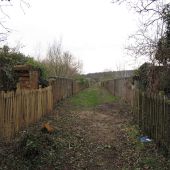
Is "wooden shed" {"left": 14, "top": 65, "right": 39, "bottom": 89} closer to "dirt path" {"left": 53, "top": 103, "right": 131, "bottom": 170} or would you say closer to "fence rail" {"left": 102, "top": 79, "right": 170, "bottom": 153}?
"dirt path" {"left": 53, "top": 103, "right": 131, "bottom": 170}

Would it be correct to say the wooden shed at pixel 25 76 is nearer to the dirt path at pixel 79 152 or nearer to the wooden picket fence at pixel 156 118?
the dirt path at pixel 79 152

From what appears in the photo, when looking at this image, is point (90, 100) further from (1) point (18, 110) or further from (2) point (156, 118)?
(2) point (156, 118)

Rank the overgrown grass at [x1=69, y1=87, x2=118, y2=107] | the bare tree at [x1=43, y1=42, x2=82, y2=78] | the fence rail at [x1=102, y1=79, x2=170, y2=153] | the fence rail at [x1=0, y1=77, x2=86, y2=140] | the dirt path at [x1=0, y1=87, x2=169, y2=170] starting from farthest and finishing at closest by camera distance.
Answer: the bare tree at [x1=43, y1=42, x2=82, y2=78] < the overgrown grass at [x1=69, y1=87, x2=118, y2=107] < the fence rail at [x1=0, y1=77, x2=86, y2=140] < the fence rail at [x1=102, y1=79, x2=170, y2=153] < the dirt path at [x1=0, y1=87, x2=169, y2=170]

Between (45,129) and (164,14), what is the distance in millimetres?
4805

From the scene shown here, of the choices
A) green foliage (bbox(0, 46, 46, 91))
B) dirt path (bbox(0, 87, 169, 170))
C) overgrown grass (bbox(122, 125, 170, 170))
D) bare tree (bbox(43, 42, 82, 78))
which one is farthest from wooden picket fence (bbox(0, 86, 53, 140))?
bare tree (bbox(43, 42, 82, 78))

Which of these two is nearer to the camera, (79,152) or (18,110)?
(79,152)

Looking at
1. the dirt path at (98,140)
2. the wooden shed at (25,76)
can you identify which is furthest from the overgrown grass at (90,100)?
the wooden shed at (25,76)

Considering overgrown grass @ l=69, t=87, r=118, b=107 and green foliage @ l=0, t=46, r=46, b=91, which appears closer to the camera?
green foliage @ l=0, t=46, r=46, b=91

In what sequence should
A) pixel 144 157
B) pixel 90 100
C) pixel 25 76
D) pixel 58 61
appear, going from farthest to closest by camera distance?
pixel 58 61 < pixel 90 100 < pixel 25 76 < pixel 144 157

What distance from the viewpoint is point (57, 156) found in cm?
673

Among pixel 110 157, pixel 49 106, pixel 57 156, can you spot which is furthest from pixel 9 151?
pixel 49 106

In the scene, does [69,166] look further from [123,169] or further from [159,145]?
[159,145]

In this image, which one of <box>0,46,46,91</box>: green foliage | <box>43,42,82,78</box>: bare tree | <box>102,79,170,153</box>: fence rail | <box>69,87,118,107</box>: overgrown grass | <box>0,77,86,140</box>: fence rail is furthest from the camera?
<box>43,42,82,78</box>: bare tree

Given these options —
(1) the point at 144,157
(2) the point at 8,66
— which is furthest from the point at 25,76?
(1) the point at 144,157
